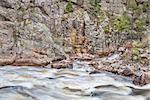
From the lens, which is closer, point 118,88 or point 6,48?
point 118,88

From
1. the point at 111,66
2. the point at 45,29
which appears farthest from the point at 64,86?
the point at 45,29

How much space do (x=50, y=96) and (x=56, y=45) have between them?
5.75 m

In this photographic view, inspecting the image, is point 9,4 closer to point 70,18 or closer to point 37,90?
point 70,18

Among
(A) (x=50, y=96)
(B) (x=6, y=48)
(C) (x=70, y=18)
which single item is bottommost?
(A) (x=50, y=96)

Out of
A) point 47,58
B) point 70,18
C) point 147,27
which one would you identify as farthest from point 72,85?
point 147,27

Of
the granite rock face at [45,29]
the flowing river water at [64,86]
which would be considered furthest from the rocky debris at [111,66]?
the granite rock face at [45,29]

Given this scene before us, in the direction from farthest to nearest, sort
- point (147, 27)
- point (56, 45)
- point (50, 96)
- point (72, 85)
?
1. point (147, 27)
2. point (56, 45)
3. point (72, 85)
4. point (50, 96)

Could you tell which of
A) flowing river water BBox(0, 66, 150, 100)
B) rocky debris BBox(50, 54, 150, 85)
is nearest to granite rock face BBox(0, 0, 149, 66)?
rocky debris BBox(50, 54, 150, 85)

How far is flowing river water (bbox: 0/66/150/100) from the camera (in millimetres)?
9227

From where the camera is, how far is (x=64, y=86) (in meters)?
10.1

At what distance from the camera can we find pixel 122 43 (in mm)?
16094

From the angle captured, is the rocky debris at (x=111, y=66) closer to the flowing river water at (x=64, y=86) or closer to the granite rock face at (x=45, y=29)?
the flowing river water at (x=64, y=86)

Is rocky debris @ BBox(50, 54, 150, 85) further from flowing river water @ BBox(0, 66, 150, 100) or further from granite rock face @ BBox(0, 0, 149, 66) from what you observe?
granite rock face @ BBox(0, 0, 149, 66)

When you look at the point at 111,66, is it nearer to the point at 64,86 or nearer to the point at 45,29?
the point at 64,86
